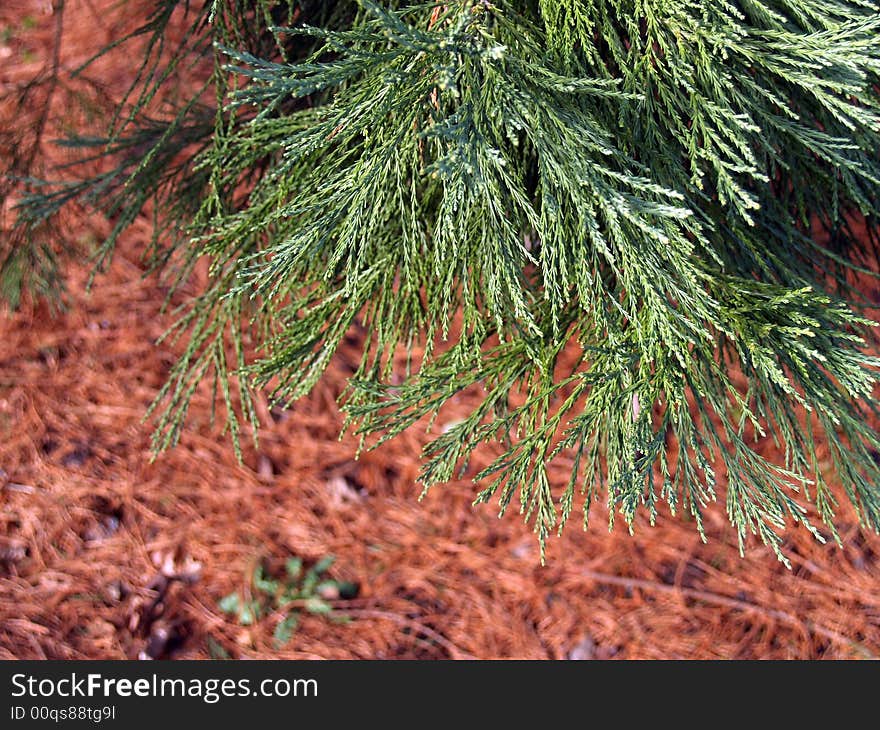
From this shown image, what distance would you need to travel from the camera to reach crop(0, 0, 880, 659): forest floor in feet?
7.39

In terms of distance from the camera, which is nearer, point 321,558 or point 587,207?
point 587,207

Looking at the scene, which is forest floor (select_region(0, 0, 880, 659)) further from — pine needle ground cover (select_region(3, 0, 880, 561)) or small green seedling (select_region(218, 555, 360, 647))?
pine needle ground cover (select_region(3, 0, 880, 561))

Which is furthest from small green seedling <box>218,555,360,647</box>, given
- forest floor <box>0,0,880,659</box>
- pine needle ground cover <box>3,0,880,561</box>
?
pine needle ground cover <box>3,0,880,561</box>

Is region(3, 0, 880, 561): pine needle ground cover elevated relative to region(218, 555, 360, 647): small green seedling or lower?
elevated

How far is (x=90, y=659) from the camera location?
2.21 m

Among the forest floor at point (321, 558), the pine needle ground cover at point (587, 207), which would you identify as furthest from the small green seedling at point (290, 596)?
the pine needle ground cover at point (587, 207)

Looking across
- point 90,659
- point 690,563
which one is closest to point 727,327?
point 690,563

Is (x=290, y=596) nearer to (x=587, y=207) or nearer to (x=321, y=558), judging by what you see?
(x=321, y=558)

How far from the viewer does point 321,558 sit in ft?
8.07

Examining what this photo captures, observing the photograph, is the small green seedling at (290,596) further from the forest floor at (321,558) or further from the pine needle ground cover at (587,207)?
the pine needle ground cover at (587,207)

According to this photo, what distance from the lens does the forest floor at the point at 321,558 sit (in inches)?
88.7

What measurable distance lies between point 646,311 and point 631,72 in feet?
1.57

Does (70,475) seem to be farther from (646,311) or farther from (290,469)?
(646,311)

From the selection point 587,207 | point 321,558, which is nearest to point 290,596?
point 321,558
